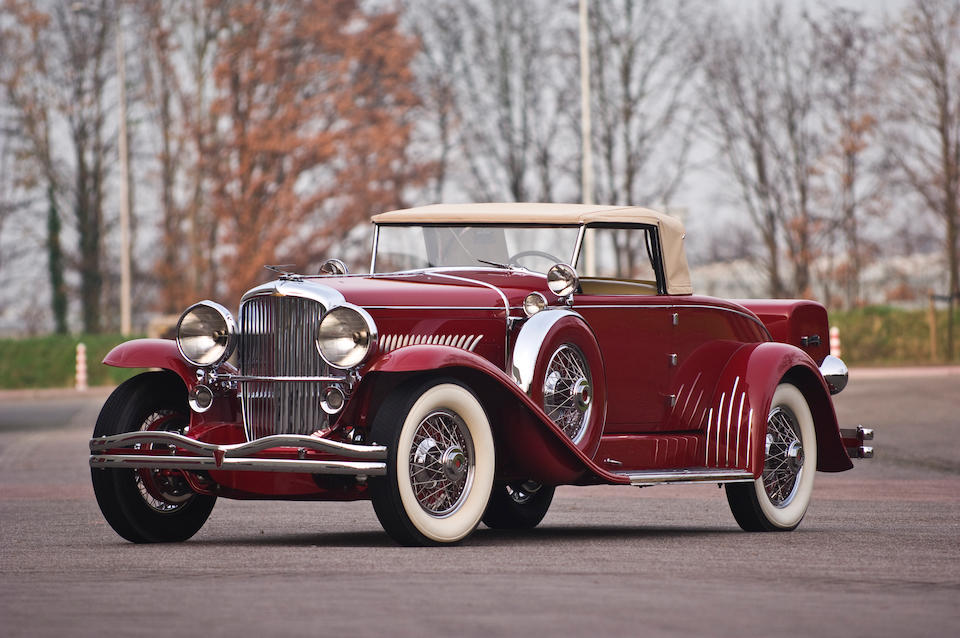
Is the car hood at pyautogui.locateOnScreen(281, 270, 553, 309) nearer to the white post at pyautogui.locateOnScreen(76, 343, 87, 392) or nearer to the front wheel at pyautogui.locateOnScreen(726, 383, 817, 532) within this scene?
the front wheel at pyautogui.locateOnScreen(726, 383, 817, 532)

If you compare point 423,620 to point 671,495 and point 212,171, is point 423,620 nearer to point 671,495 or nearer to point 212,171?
point 671,495

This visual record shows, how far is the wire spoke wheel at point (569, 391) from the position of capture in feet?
29.9

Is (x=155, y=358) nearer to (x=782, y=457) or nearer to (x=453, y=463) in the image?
(x=453, y=463)

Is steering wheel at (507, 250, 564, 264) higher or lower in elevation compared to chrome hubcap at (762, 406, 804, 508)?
higher

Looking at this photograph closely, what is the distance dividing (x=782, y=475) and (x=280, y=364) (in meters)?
3.50

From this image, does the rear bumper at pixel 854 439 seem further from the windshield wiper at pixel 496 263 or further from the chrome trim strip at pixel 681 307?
the windshield wiper at pixel 496 263

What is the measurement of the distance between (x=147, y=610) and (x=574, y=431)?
3.49 m

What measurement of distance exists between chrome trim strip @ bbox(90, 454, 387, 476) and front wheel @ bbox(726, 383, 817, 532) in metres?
3.02

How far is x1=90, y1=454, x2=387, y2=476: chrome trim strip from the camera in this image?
8.05 metres

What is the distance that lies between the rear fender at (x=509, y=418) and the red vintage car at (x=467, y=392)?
0.04ft

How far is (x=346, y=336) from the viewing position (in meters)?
8.55

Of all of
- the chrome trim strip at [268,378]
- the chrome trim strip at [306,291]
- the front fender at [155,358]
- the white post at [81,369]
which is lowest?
the white post at [81,369]

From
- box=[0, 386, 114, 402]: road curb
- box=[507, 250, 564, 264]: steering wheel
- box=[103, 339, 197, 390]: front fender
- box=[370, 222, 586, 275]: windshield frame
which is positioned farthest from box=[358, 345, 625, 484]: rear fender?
box=[0, 386, 114, 402]: road curb

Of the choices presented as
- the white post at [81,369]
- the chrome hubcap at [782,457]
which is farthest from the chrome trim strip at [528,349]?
the white post at [81,369]
